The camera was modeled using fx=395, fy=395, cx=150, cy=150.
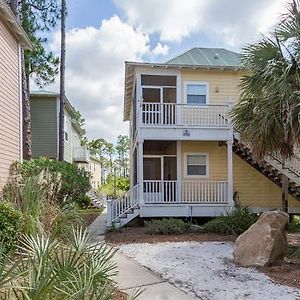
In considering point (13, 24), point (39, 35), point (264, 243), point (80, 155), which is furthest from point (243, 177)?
point (80, 155)

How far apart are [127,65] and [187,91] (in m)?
2.86

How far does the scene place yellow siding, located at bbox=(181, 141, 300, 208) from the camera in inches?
690

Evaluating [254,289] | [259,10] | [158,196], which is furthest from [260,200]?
[254,289]

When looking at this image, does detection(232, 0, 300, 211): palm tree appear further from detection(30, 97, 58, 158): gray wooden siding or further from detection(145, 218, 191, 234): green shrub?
detection(30, 97, 58, 158): gray wooden siding

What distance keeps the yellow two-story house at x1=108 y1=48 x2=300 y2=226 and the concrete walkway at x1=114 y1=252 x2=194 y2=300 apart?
6.66 m

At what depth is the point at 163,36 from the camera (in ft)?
57.2

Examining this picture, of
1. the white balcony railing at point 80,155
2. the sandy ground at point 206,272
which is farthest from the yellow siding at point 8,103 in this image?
the white balcony railing at point 80,155

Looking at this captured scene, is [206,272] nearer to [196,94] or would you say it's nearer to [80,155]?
[196,94]

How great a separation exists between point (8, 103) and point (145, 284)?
30.2 feet

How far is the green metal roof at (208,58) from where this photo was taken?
58.2 feet

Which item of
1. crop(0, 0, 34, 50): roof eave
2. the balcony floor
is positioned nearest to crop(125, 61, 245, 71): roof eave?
crop(0, 0, 34, 50): roof eave

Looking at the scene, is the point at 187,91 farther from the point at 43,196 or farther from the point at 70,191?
the point at 43,196

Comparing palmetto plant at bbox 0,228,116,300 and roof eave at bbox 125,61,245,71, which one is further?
roof eave at bbox 125,61,245,71

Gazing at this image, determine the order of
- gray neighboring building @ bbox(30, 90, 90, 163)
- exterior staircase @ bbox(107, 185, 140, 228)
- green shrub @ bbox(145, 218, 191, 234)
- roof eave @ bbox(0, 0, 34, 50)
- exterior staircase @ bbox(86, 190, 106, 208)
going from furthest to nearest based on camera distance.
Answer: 1. exterior staircase @ bbox(86, 190, 106, 208)
2. gray neighboring building @ bbox(30, 90, 90, 163)
3. exterior staircase @ bbox(107, 185, 140, 228)
4. green shrub @ bbox(145, 218, 191, 234)
5. roof eave @ bbox(0, 0, 34, 50)
